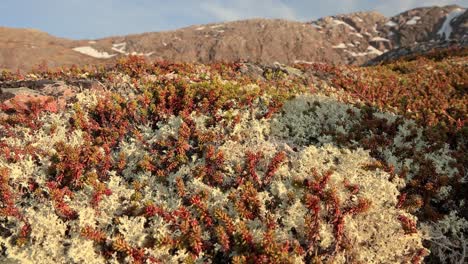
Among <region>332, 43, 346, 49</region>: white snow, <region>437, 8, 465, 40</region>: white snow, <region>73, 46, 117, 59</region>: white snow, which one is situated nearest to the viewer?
<region>73, 46, 117, 59</region>: white snow

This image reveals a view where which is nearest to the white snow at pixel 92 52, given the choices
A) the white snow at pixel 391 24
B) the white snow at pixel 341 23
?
the white snow at pixel 341 23

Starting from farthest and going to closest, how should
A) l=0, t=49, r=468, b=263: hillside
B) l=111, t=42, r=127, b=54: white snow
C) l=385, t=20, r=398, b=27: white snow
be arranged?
1. l=385, t=20, r=398, b=27: white snow
2. l=111, t=42, r=127, b=54: white snow
3. l=0, t=49, r=468, b=263: hillside

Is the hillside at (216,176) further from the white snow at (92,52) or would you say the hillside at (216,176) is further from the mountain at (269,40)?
the white snow at (92,52)

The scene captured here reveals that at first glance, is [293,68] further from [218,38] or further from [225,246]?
[218,38]

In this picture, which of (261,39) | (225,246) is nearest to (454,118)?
(225,246)

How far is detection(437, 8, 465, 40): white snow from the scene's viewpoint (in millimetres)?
156600

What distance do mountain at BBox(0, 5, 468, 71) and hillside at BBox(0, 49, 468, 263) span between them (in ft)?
474

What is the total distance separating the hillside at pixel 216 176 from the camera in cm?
618

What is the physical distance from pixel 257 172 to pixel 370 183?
227cm

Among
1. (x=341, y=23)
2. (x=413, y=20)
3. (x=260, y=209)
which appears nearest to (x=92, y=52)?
(x=341, y=23)

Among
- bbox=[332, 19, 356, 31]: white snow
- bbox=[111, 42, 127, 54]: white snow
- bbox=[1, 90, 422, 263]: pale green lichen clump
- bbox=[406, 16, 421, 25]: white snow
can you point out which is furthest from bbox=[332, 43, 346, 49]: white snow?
bbox=[1, 90, 422, 263]: pale green lichen clump

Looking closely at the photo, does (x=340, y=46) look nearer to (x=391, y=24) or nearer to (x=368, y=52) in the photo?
(x=368, y=52)

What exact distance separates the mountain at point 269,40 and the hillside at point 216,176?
14434 centimetres

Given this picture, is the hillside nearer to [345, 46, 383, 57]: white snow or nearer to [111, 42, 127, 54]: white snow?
[345, 46, 383, 57]: white snow
